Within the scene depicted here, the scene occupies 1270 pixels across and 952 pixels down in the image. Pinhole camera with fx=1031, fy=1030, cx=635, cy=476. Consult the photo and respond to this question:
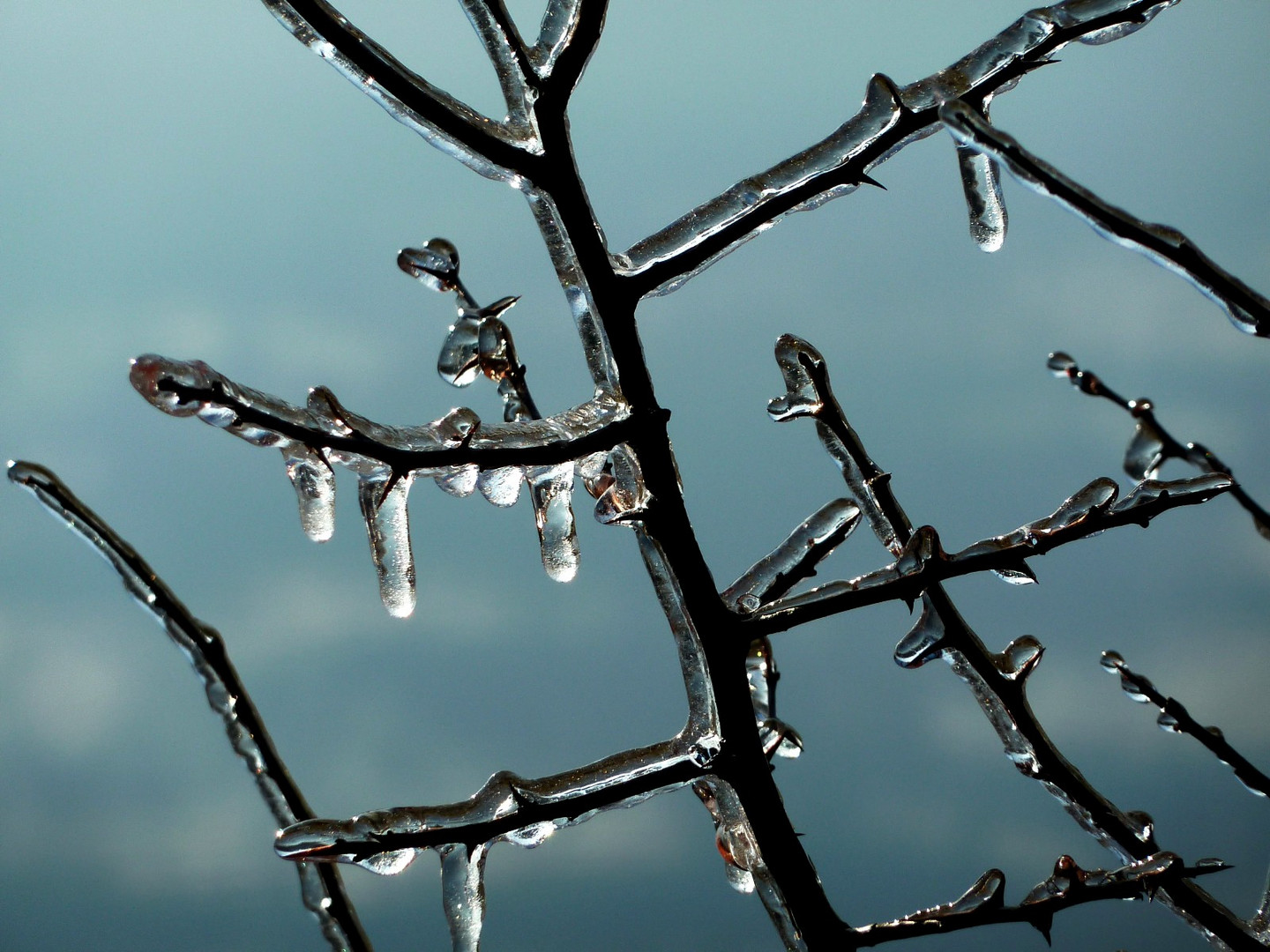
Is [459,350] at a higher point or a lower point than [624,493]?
higher

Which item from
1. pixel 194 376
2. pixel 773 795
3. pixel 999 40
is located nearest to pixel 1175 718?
pixel 773 795

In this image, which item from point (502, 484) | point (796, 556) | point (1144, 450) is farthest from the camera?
point (1144, 450)

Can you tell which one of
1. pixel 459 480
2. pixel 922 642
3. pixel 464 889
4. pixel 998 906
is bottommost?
pixel 998 906

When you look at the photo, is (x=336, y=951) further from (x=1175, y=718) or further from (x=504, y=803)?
(x=1175, y=718)

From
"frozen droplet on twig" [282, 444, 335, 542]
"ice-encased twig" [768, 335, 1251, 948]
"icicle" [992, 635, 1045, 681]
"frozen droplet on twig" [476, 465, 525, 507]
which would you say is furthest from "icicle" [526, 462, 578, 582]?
"icicle" [992, 635, 1045, 681]

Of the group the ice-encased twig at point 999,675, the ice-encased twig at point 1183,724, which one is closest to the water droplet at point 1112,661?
the ice-encased twig at point 1183,724

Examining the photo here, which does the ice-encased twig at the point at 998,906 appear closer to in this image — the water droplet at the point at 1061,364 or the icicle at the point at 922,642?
the icicle at the point at 922,642

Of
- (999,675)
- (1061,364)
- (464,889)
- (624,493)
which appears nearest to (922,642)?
(999,675)

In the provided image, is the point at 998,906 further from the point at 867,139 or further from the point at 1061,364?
the point at 1061,364
